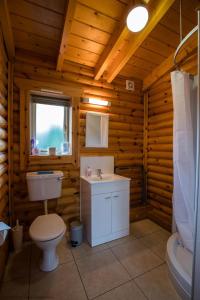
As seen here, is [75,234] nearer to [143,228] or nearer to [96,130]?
[143,228]

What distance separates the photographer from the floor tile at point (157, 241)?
196cm

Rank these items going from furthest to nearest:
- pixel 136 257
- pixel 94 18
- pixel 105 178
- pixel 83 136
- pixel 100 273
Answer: pixel 83 136 < pixel 105 178 < pixel 136 257 < pixel 94 18 < pixel 100 273

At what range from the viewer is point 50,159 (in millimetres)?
2219

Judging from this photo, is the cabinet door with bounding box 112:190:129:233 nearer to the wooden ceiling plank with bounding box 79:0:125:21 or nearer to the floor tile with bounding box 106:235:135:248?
the floor tile with bounding box 106:235:135:248

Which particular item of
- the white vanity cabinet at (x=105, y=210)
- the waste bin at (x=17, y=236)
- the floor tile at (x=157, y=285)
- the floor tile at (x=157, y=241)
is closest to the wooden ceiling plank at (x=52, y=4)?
the white vanity cabinet at (x=105, y=210)

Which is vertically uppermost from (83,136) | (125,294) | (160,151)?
(83,136)

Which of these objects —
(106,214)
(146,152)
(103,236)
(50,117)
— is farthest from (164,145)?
(50,117)

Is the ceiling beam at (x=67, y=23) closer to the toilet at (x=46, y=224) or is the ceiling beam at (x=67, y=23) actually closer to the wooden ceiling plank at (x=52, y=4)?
the wooden ceiling plank at (x=52, y=4)

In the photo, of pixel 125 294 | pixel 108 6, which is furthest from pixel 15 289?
pixel 108 6

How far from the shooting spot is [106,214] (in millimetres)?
2127

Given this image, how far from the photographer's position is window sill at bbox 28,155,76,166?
212 centimetres

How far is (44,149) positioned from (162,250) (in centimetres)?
217

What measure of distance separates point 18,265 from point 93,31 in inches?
114

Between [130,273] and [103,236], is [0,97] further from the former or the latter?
[130,273]
